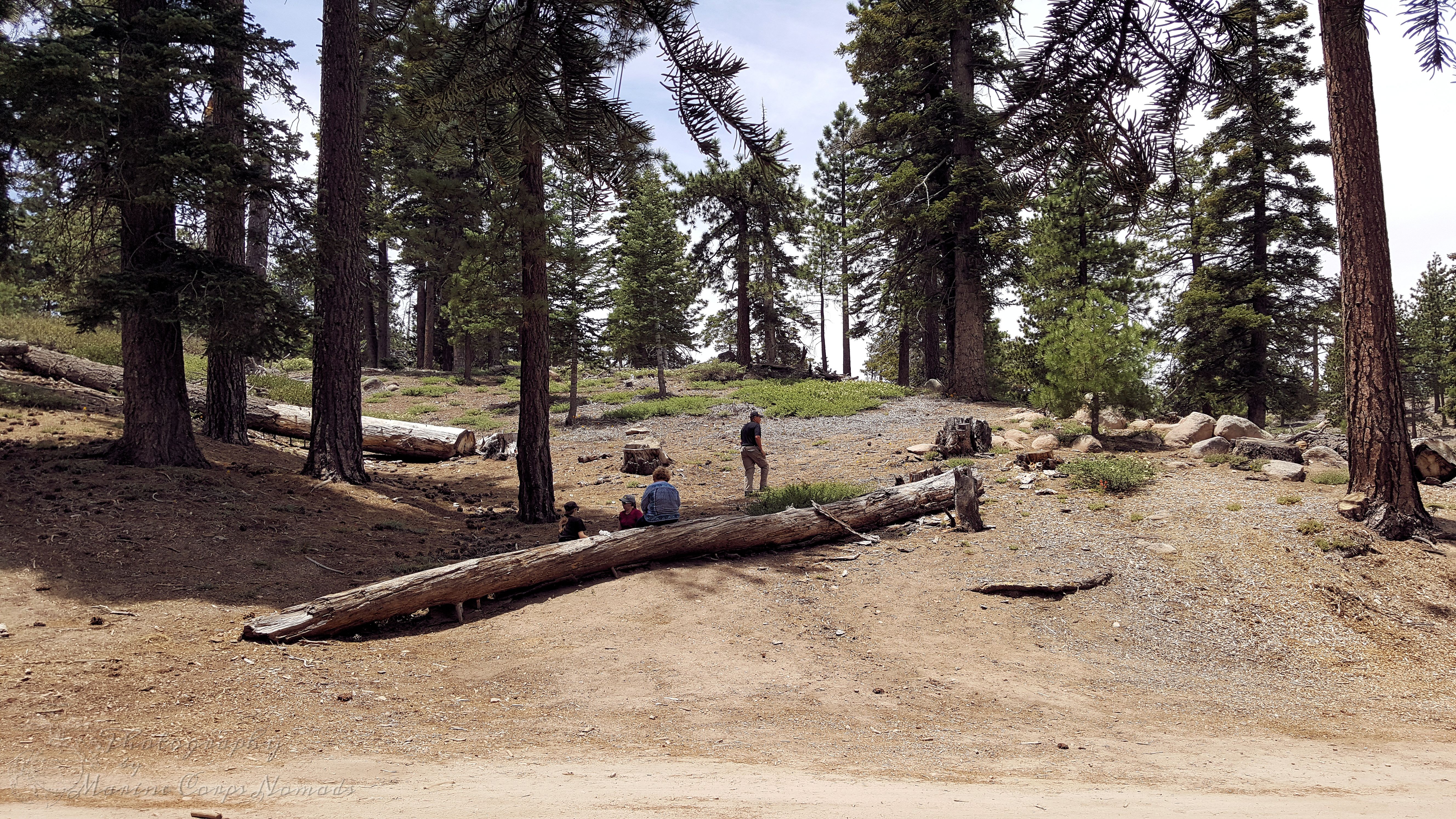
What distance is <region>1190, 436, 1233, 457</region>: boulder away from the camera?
45.2ft

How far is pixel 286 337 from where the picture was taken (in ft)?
37.2

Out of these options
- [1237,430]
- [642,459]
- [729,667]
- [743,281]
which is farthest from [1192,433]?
[743,281]

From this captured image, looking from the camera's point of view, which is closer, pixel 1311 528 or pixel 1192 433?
pixel 1311 528

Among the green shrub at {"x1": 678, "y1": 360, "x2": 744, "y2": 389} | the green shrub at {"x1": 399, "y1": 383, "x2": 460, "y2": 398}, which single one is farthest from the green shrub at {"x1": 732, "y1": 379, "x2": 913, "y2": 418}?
the green shrub at {"x1": 399, "y1": 383, "x2": 460, "y2": 398}

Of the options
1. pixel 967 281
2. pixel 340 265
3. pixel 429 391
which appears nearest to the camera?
pixel 340 265

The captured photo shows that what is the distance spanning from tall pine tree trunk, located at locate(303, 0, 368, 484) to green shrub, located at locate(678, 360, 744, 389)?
72.4 ft

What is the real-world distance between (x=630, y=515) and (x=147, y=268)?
7.57 meters

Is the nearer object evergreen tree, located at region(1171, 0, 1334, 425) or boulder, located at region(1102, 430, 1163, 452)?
boulder, located at region(1102, 430, 1163, 452)

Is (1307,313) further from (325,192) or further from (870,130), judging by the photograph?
(325,192)

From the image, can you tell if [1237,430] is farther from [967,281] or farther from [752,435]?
[967,281]

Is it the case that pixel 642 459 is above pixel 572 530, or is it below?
above

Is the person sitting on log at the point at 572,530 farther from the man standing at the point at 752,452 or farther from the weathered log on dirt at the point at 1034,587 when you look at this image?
the weathered log on dirt at the point at 1034,587

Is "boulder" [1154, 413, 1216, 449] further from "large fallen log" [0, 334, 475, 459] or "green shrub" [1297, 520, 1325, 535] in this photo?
"large fallen log" [0, 334, 475, 459]

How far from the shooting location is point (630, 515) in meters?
10.3
